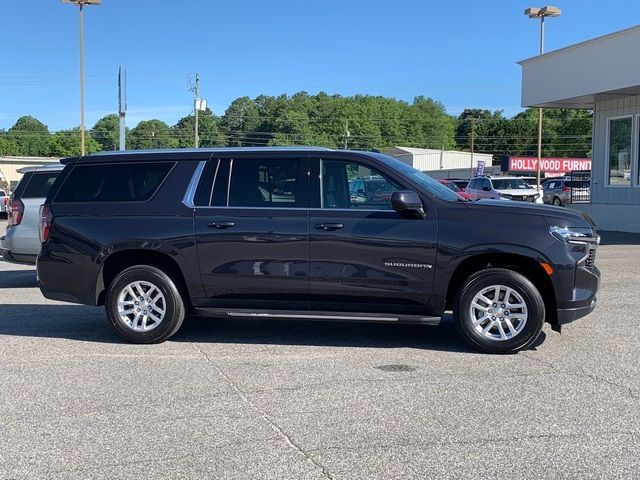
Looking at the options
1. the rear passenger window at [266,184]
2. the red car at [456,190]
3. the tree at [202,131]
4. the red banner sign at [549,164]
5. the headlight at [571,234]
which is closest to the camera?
the headlight at [571,234]

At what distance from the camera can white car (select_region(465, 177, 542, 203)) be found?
28.7 meters

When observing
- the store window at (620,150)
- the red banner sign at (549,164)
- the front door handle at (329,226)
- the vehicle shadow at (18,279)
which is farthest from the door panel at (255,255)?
the red banner sign at (549,164)

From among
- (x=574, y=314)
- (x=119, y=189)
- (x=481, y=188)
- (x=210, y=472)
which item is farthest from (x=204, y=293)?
(x=481, y=188)

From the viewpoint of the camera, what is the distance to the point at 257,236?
6602mm

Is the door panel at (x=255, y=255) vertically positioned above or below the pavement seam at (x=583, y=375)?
above

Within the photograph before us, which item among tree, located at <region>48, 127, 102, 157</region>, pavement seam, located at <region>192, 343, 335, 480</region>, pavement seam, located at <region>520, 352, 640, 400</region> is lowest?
pavement seam, located at <region>192, 343, 335, 480</region>

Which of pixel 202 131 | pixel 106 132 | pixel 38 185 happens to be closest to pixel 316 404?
pixel 38 185

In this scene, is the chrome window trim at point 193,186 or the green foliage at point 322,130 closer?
the chrome window trim at point 193,186

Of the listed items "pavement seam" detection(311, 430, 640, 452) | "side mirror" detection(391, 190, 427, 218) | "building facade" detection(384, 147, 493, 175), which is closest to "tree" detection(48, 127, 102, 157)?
"building facade" detection(384, 147, 493, 175)

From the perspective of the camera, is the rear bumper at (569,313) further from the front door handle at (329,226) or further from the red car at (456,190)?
the front door handle at (329,226)

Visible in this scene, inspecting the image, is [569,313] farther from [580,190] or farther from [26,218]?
[580,190]

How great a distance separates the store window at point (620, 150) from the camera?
1998 centimetres

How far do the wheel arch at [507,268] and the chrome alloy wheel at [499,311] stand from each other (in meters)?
0.23

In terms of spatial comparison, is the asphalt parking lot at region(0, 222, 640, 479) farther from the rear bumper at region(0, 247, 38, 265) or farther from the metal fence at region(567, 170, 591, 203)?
the metal fence at region(567, 170, 591, 203)
